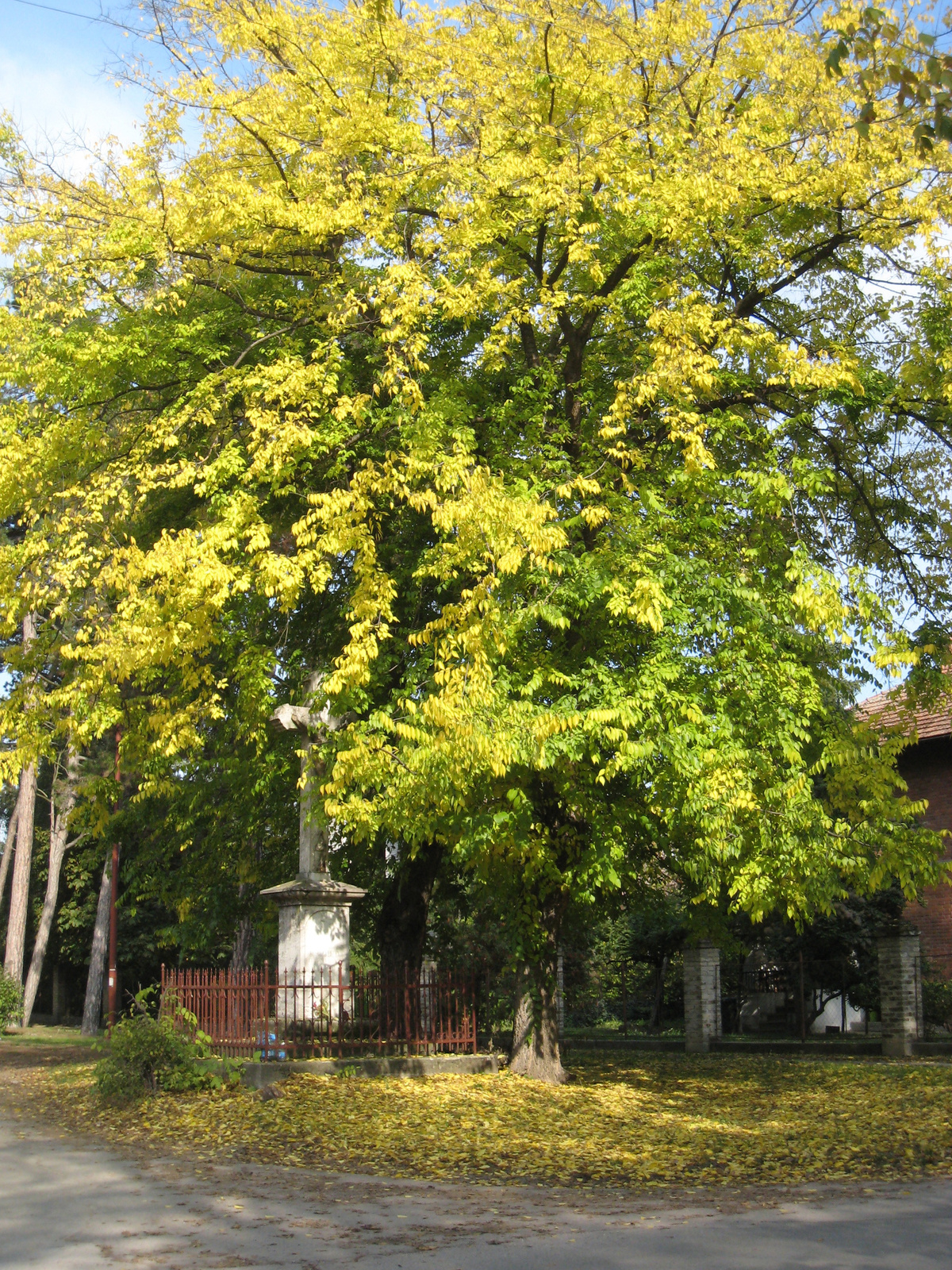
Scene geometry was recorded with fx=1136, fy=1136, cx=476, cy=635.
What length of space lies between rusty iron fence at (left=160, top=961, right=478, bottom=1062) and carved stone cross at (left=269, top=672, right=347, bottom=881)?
51.8 inches

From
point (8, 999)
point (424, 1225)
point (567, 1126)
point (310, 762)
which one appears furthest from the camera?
point (8, 999)

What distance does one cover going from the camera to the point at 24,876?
31.0 metres

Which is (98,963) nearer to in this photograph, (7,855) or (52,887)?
(52,887)

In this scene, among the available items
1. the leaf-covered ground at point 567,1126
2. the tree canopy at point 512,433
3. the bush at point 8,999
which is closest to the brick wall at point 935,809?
the leaf-covered ground at point 567,1126

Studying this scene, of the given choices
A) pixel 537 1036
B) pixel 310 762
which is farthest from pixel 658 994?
pixel 310 762

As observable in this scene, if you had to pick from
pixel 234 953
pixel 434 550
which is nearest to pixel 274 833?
pixel 434 550

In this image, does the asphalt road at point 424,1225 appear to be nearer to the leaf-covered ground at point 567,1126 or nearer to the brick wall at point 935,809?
the leaf-covered ground at point 567,1126

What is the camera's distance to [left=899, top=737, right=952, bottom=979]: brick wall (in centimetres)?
2280

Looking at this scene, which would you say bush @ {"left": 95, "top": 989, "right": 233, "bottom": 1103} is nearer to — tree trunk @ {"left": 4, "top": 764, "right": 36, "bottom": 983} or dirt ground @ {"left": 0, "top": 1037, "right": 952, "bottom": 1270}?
dirt ground @ {"left": 0, "top": 1037, "right": 952, "bottom": 1270}

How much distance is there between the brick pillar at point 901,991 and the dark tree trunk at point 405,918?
23.9ft

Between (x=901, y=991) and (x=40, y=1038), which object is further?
(x=40, y=1038)

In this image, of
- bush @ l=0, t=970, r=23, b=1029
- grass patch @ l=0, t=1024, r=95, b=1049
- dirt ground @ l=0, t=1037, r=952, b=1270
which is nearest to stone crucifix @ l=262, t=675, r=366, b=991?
dirt ground @ l=0, t=1037, r=952, b=1270

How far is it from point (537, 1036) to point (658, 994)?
12254 mm

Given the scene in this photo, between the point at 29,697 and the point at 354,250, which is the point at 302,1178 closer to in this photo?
the point at 29,697
